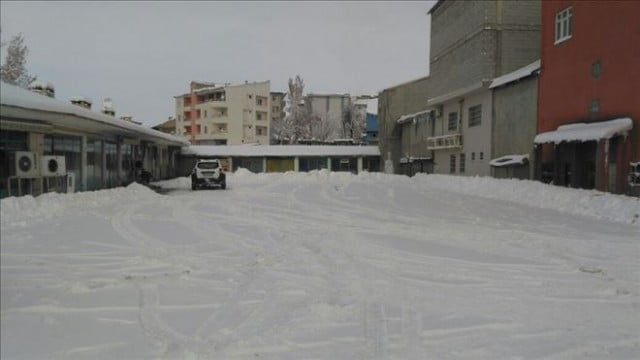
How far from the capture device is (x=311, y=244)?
956 centimetres

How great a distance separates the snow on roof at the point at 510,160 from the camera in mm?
25250

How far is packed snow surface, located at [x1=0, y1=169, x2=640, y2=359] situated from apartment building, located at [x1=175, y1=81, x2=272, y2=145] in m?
56.2

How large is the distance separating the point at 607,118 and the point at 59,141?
20.5 meters

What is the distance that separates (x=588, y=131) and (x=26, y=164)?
1899cm

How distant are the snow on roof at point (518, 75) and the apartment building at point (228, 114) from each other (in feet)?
144

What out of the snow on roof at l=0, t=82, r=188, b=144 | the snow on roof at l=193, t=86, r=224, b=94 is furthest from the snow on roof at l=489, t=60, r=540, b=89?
the snow on roof at l=193, t=86, r=224, b=94

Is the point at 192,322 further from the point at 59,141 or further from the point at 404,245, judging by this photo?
the point at 59,141

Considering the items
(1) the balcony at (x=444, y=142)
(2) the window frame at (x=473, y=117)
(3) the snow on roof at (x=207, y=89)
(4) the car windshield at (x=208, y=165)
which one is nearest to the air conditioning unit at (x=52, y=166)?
(4) the car windshield at (x=208, y=165)

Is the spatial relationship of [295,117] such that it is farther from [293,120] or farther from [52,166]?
[52,166]

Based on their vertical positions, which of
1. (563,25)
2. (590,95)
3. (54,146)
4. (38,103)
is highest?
(563,25)

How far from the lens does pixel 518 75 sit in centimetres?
2578

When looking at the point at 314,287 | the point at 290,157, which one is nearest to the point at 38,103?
the point at 314,287

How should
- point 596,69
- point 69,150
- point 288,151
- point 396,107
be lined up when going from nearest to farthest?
point 596,69 < point 69,150 < point 396,107 < point 288,151

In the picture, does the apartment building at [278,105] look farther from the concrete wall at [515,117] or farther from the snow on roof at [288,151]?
the concrete wall at [515,117]
